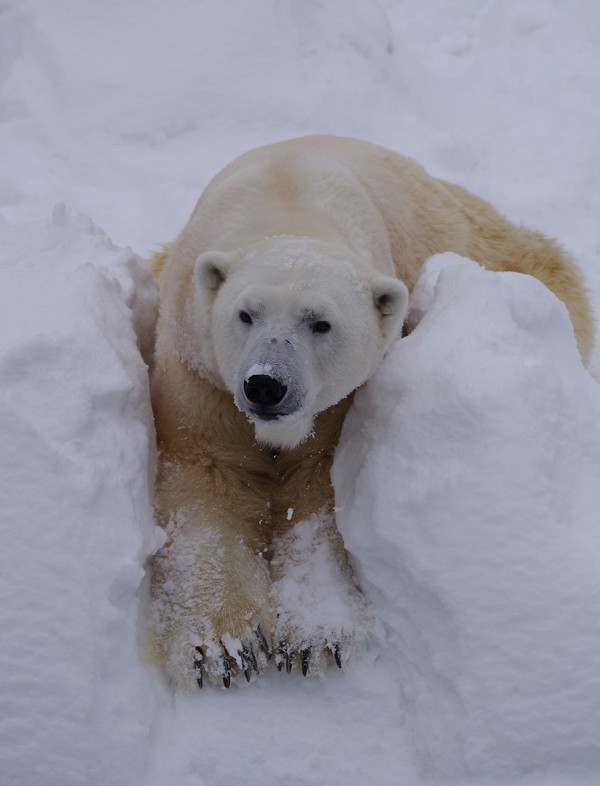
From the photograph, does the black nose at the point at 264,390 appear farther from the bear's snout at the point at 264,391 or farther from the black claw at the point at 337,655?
the black claw at the point at 337,655

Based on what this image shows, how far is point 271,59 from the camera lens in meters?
6.15

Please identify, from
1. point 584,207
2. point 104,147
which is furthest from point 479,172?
point 104,147

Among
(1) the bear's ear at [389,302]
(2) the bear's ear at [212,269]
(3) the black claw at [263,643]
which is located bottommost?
(3) the black claw at [263,643]

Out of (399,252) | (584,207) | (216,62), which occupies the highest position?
(216,62)

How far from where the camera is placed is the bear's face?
2.34m

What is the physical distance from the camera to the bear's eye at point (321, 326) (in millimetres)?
2445

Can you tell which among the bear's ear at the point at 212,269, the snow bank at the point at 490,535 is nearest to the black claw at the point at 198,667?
the snow bank at the point at 490,535

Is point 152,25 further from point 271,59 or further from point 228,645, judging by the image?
point 228,645

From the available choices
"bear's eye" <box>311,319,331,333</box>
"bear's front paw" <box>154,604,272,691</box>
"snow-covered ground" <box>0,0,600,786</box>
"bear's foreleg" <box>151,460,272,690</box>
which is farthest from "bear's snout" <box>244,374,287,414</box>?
"bear's front paw" <box>154,604,272,691</box>

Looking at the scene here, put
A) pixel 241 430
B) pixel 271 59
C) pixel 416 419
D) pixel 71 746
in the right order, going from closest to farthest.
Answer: pixel 71 746 → pixel 416 419 → pixel 241 430 → pixel 271 59

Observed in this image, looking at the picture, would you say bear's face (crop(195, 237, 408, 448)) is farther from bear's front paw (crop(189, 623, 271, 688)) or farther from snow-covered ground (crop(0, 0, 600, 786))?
bear's front paw (crop(189, 623, 271, 688))

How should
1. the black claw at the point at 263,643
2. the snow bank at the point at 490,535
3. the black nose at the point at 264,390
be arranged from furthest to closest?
the black claw at the point at 263,643
the black nose at the point at 264,390
the snow bank at the point at 490,535

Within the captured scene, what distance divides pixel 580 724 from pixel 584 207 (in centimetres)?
411

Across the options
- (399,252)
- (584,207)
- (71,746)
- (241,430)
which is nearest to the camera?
(71,746)
